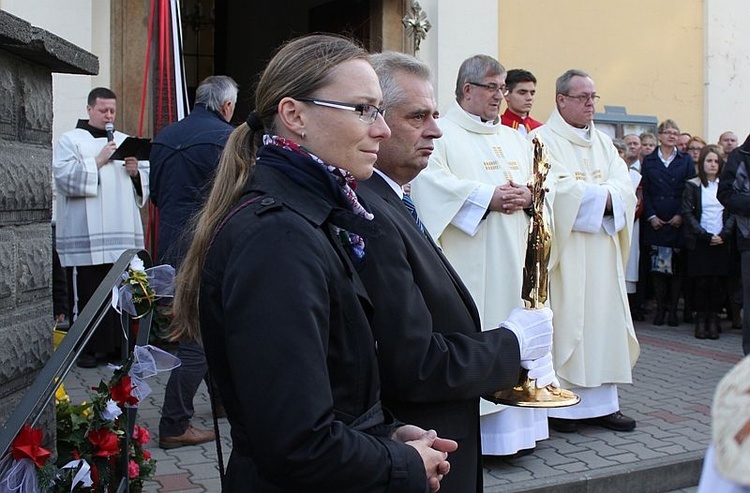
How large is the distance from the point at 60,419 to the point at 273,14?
1118 centimetres

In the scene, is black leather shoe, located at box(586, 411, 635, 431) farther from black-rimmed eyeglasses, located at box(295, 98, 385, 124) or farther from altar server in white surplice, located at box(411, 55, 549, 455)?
black-rimmed eyeglasses, located at box(295, 98, 385, 124)

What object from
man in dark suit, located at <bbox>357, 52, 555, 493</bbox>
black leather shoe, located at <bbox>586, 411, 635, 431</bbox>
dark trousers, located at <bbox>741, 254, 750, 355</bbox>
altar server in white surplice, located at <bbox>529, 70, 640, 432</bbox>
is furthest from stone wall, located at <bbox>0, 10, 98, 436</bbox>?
dark trousers, located at <bbox>741, 254, 750, 355</bbox>

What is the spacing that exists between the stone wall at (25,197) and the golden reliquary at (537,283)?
134cm

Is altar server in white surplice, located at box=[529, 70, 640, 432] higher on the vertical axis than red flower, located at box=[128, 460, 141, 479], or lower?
higher

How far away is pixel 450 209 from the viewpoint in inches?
196

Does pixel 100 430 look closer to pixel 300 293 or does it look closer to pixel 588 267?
pixel 300 293

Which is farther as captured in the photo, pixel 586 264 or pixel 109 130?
pixel 109 130

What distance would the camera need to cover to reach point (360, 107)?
6.99 feet

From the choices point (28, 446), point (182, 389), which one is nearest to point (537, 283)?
point (28, 446)

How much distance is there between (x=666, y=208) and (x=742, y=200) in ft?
8.25

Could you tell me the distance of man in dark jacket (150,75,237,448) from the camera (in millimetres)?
5258

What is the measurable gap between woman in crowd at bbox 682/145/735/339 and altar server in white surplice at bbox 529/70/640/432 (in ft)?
13.1

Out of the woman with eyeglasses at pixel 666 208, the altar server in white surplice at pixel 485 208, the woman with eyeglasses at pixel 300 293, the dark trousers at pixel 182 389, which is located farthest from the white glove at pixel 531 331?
the woman with eyeglasses at pixel 666 208

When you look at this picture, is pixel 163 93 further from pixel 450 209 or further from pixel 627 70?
pixel 627 70
